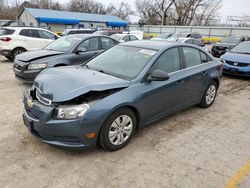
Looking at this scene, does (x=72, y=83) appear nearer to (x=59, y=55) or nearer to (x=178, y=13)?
(x=59, y=55)

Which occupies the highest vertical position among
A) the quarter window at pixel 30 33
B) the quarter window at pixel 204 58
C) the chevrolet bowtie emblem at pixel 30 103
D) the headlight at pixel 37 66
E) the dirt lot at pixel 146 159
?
the quarter window at pixel 30 33

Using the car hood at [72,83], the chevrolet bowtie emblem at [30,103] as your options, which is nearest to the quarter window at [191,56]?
the car hood at [72,83]

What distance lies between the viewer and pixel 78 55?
258 inches

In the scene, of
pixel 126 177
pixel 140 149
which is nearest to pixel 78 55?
pixel 140 149

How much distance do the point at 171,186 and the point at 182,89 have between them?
2050 mm

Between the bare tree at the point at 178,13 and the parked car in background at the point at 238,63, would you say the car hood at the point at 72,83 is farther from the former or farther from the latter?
the bare tree at the point at 178,13

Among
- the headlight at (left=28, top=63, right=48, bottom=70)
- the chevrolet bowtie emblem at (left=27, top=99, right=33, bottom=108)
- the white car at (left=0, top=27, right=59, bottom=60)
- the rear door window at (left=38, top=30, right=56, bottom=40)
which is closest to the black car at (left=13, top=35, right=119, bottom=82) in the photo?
the headlight at (left=28, top=63, right=48, bottom=70)

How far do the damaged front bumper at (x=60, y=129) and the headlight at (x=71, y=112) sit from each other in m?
0.05

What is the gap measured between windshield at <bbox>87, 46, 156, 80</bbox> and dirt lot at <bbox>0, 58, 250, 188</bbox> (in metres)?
1.11

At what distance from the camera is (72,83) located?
10.4 ft

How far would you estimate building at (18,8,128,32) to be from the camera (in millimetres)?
34969

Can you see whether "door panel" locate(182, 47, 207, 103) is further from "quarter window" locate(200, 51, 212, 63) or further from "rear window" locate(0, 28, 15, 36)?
"rear window" locate(0, 28, 15, 36)

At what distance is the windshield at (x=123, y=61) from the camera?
3.67m

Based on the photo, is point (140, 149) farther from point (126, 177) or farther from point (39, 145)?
point (39, 145)
